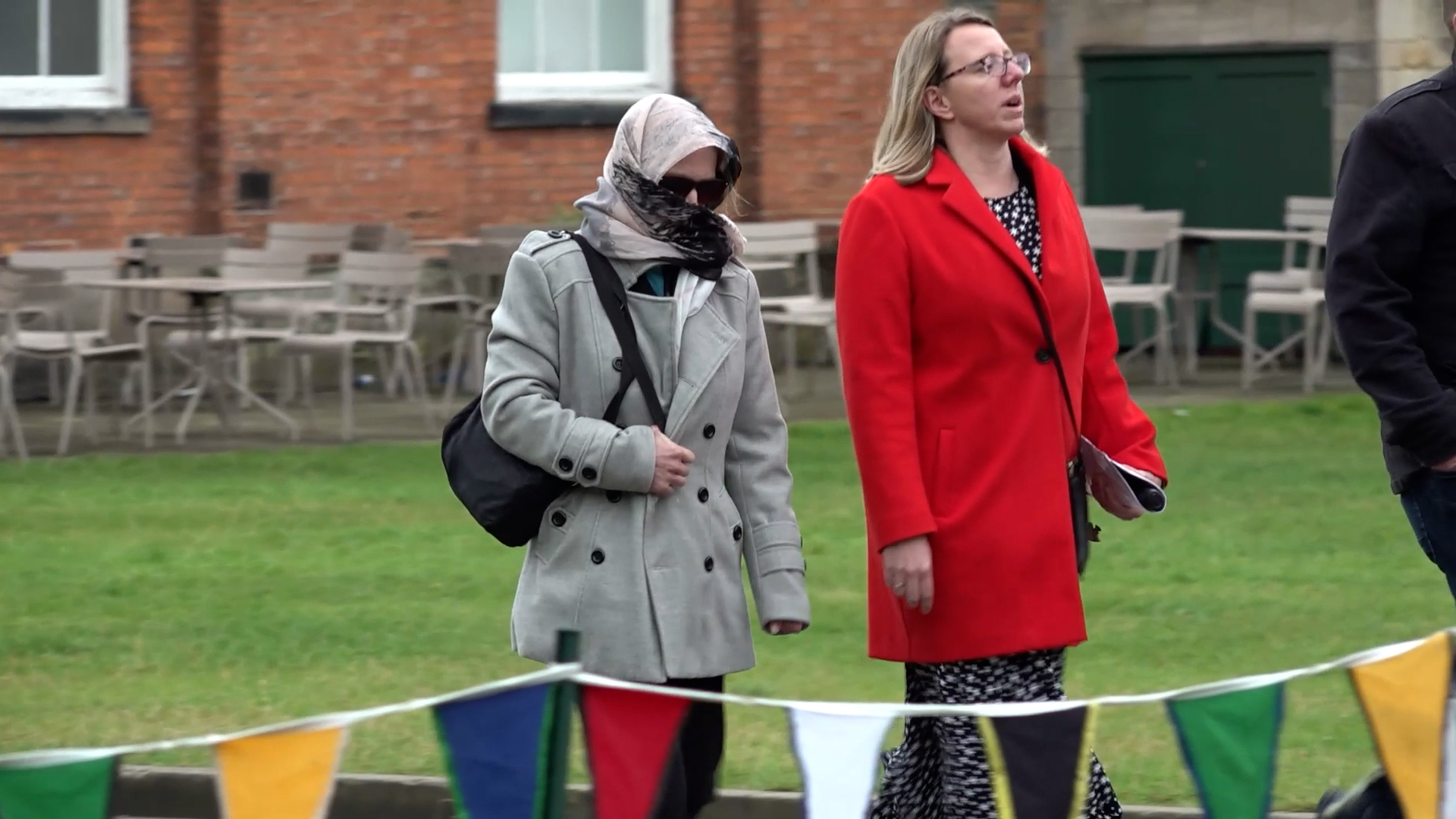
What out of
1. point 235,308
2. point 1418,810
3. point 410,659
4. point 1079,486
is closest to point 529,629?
point 1079,486

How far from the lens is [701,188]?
446cm

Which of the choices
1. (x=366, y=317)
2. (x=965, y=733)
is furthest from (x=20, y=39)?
(x=965, y=733)

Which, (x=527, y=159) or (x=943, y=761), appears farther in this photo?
(x=527, y=159)

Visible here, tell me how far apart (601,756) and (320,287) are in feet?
34.0

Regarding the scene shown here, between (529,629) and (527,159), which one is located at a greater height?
(527,159)

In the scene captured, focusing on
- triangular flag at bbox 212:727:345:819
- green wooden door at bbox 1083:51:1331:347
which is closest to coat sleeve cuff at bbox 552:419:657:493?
triangular flag at bbox 212:727:345:819

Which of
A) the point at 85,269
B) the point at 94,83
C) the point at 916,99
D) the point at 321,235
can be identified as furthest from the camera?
the point at 94,83

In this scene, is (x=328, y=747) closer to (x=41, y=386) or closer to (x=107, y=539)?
(x=107, y=539)

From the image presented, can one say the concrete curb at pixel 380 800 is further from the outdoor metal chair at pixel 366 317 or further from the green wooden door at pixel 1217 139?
the green wooden door at pixel 1217 139

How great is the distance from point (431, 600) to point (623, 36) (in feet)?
30.3

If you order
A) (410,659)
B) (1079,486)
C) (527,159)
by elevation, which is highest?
(527,159)

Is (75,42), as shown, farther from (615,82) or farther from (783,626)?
(783,626)

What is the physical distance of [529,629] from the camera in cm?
445

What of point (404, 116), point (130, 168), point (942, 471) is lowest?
point (942, 471)
